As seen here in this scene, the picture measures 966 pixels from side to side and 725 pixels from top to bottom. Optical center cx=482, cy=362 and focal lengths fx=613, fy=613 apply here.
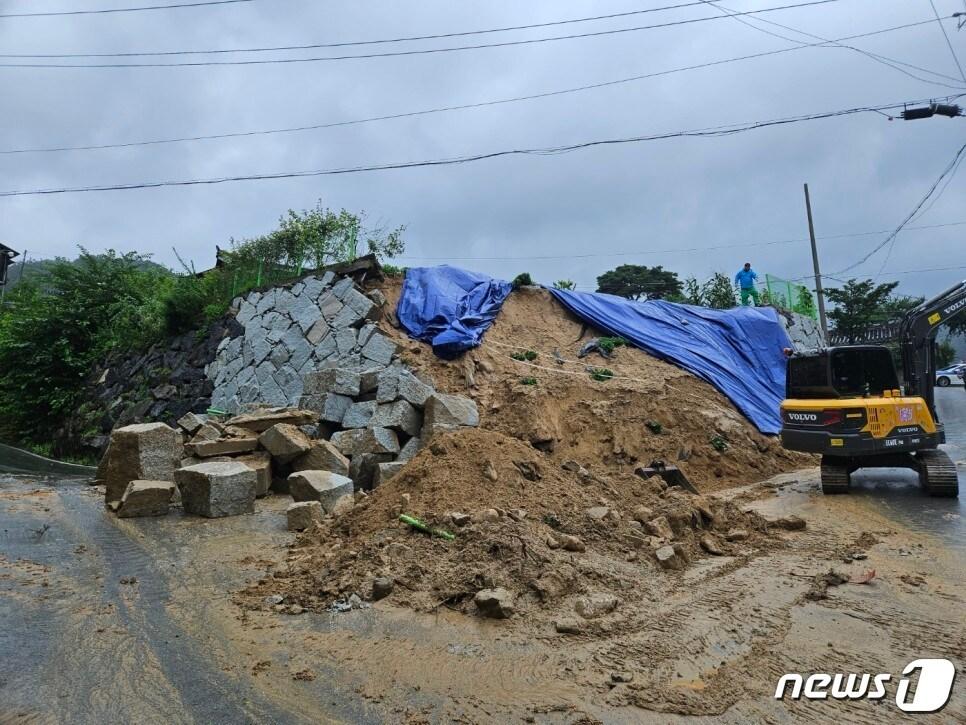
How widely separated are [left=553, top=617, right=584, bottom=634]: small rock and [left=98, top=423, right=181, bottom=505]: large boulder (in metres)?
6.57

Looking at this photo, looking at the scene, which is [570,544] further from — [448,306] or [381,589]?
[448,306]

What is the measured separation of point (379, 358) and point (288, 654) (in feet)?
27.9

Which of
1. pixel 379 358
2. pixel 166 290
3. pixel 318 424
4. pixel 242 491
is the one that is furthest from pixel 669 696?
pixel 166 290

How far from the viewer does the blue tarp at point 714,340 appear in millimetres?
14438

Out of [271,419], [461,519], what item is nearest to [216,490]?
[271,419]

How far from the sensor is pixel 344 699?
11.3 feet

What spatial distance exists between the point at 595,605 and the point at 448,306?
29.5 feet

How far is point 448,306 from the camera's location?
1292 centimetres

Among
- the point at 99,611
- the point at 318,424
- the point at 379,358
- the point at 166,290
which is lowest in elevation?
the point at 99,611

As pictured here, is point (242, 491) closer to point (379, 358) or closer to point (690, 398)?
point (379, 358)

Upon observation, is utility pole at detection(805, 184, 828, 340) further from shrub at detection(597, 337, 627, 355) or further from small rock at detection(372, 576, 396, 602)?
small rock at detection(372, 576, 396, 602)

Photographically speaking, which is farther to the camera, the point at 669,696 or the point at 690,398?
the point at 690,398

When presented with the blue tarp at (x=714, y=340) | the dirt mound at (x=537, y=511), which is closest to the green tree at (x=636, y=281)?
the blue tarp at (x=714, y=340)

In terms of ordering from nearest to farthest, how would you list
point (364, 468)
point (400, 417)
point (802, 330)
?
point (364, 468)
point (400, 417)
point (802, 330)
